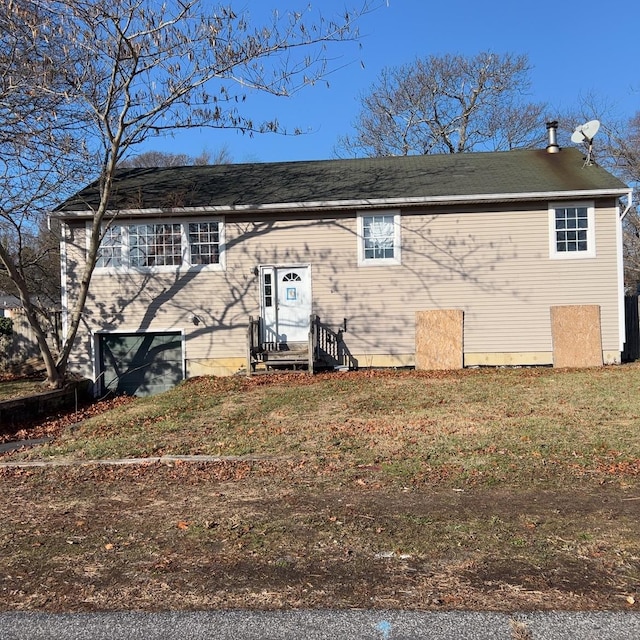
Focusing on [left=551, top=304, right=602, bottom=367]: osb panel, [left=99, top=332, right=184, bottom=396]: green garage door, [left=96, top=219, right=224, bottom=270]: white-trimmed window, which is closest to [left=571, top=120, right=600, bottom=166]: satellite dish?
[left=551, top=304, right=602, bottom=367]: osb panel

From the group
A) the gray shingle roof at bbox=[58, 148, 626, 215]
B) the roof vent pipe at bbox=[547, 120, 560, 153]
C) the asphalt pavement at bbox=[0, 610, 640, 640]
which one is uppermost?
the roof vent pipe at bbox=[547, 120, 560, 153]

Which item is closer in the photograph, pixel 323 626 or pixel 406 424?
pixel 323 626

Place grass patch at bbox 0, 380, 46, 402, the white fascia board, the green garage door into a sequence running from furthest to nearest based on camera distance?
the green garage door → the white fascia board → grass patch at bbox 0, 380, 46, 402

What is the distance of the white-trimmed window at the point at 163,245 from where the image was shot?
13414 millimetres

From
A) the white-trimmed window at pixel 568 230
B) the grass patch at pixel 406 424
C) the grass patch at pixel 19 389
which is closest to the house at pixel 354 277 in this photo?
the white-trimmed window at pixel 568 230

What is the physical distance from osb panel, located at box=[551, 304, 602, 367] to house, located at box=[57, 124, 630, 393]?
3cm

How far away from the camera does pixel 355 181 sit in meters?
14.2

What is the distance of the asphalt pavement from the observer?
279 centimetres

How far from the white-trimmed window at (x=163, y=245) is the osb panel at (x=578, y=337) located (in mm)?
7829

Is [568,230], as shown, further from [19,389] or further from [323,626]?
[19,389]

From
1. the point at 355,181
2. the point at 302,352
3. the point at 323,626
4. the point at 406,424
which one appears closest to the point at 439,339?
the point at 302,352

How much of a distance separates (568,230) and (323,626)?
1190cm

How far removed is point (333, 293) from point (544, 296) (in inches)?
186

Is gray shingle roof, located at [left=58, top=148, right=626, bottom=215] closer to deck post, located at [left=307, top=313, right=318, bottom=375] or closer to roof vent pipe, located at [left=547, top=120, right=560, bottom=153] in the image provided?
roof vent pipe, located at [left=547, top=120, right=560, bottom=153]
